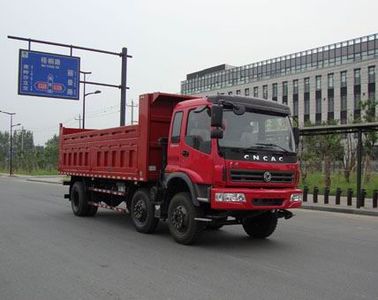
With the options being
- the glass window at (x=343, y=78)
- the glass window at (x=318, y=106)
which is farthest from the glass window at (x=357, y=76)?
the glass window at (x=318, y=106)

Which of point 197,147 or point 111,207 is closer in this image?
point 197,147

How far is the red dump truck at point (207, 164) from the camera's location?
29.6 feet

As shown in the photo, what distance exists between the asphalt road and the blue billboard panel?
1479 centimetres

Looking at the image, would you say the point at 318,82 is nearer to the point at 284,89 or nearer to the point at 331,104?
the point at 331,104

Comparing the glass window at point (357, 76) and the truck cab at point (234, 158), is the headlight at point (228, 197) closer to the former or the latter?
the truck cab at point (234, 158)

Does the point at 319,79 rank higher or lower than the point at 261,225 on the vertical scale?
higher

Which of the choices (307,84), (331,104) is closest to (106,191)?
(331,104)

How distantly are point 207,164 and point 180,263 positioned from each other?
6.33 ft

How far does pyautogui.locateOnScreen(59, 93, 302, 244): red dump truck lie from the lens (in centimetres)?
903

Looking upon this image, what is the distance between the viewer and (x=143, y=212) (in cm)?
A: 1109

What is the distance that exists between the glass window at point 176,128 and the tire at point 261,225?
218cm

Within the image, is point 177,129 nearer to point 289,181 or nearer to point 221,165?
point 221,165

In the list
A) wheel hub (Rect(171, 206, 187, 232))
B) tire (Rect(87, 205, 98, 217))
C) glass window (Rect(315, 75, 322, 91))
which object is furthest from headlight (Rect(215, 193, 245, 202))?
glass window (Rect(315, 75, 322, 91))

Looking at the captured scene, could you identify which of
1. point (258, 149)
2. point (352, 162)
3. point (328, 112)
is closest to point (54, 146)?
point (328, 112)
